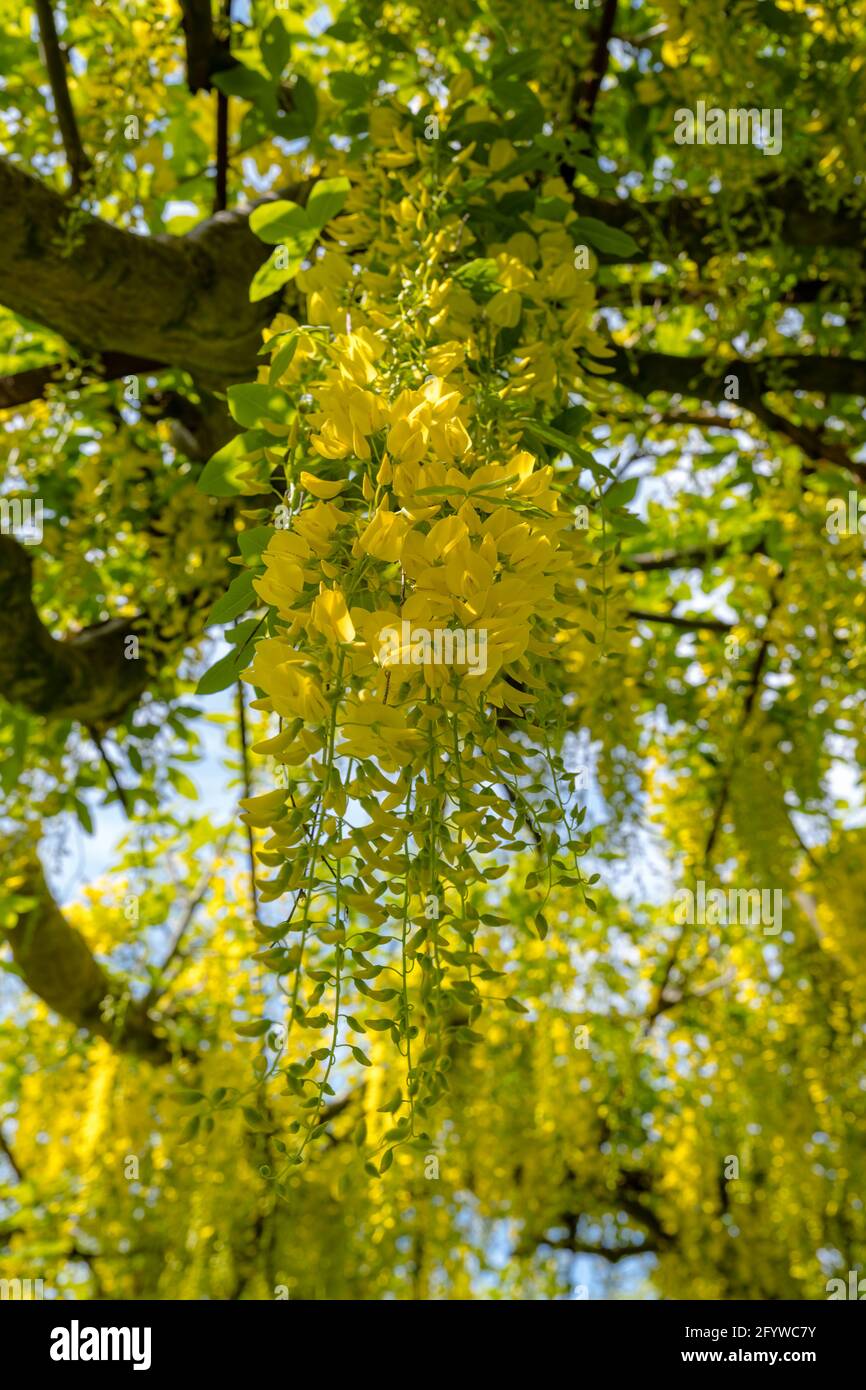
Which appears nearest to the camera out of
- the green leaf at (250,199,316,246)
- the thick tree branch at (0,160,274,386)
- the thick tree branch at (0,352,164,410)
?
the green leaf at (250,199,316,246)

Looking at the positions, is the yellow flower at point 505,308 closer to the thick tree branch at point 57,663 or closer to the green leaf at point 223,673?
the green leaf at point 223,673

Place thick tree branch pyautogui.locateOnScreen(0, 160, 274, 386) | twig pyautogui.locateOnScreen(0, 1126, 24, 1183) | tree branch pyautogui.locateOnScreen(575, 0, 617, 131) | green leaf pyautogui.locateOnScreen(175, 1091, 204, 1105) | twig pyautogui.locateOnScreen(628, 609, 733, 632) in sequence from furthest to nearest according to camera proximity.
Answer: twig pyautogui.locateOnScreen(0, 1126, 24, 1183)
twig pyautogui.locateOnScreen(628, 609, 733, 632)
tree branch pyautogui.locateOnScreen(575, 0, 617, 131)
thick tree branch pyautogui.locateOnScreen(0, 160, 274, 386)
green leaf pyautogui.locateOnScreen(175, 1091, 204, 1105)

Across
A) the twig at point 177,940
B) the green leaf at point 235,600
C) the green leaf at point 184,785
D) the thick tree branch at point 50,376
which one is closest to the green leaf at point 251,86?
the thick tree branch at point 50,376

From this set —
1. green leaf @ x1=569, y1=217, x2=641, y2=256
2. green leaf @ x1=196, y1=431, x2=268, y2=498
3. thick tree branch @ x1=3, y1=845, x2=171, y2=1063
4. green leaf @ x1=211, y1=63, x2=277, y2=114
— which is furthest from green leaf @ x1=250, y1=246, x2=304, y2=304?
thick tree branch @ x1=3, y1=845, x2=171, y2=1063

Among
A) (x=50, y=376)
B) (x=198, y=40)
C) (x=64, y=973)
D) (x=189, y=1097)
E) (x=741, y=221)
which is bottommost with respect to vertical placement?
(x=189, y=1097)

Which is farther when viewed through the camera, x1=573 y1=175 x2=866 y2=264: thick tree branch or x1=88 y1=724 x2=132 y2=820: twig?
x1=88 y1=724 x2=132 y2=820: twig

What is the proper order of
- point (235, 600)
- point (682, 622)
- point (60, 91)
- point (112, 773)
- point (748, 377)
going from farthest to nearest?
point (682, 622) < point (112, 773) < point (748, 377) < point (60, 91) < point (235, 600)

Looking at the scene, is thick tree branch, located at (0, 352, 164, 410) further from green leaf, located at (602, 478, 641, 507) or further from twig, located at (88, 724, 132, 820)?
green leaf, located at (602, 478, 641, 507)

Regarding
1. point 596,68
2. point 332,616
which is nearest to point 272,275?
point 332,616

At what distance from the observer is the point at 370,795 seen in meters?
0.68

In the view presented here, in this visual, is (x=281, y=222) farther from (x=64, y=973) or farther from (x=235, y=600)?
(x=64, y=973)

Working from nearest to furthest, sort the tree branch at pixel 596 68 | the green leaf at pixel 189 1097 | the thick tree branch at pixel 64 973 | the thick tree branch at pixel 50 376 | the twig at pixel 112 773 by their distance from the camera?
the green leaf at pixel 189 1097
the tree branch at pixel 596 68
the thick tree branch at pixel 50 376
the twig at pixel 112 773
the thick tree branch at pixel 64 973
